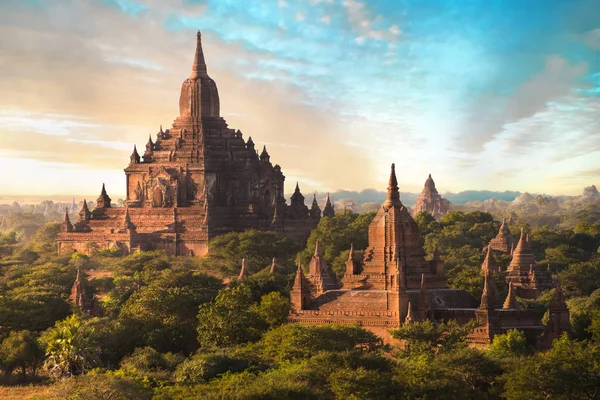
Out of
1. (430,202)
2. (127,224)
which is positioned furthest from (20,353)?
(430,202)

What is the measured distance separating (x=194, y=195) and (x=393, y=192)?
3800cm

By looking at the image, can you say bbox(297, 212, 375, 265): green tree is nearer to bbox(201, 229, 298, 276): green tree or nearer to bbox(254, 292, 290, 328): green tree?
bbox(201, 229, 298, 276): green tree

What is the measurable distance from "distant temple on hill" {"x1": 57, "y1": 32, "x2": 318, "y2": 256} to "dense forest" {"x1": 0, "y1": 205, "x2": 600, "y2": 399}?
8.17 m

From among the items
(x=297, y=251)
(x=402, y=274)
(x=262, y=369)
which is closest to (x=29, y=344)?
(x=262, y=369)

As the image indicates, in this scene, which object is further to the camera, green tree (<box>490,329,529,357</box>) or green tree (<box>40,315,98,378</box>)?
green tree (<box>40,315,98,378</box>)

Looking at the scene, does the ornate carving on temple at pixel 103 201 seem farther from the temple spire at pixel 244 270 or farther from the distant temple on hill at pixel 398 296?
the distant temple on hill at pixel 398 296

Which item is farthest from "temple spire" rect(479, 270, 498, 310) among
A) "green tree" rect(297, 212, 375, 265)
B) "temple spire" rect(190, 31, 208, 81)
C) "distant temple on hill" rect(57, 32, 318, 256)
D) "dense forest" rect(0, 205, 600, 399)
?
"temple spire" rect(190, 31, 208, 81)

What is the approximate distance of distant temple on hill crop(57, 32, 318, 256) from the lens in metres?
84.4

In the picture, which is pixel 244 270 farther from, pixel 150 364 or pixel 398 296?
pixel 150 364

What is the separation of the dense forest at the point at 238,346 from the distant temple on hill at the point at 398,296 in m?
1.20

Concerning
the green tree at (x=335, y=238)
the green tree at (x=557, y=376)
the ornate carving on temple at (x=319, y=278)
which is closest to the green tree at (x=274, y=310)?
the ornate carving on temple at (x=319, y=278)

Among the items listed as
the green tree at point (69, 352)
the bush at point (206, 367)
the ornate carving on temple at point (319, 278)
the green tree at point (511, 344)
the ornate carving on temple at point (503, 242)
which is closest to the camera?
the bush at point (206, 367)

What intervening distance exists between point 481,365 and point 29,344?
20.3 meters

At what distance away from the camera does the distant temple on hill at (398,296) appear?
154 feet
